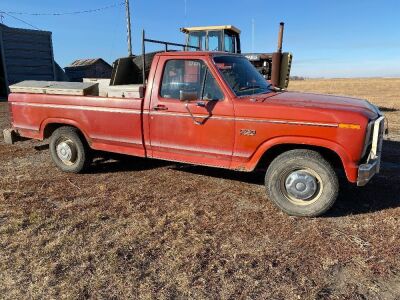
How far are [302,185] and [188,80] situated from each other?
2.01 meters

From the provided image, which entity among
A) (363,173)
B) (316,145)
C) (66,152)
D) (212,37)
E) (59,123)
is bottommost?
(66,152)

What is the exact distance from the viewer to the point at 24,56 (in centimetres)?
2127

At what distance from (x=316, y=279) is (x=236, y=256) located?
2.46 feet

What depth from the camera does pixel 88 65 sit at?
27.5 m

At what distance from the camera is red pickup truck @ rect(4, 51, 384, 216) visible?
176 inches

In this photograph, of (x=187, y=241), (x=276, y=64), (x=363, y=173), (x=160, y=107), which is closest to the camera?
(x=187, y=241)

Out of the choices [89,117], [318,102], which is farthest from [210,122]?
[89,117]

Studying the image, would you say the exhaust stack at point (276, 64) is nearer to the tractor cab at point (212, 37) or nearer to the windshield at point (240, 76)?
the tractor cab at point (212, 37)

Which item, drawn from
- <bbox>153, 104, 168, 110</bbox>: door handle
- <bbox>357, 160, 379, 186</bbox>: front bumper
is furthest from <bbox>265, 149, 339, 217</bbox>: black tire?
<bbox>153, 104, 168, 110</bbox>: door handle

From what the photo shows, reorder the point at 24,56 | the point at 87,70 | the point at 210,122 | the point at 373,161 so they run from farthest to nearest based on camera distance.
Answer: the point at 87,70, the point at 24,56, the point at 210,122, the point at 373,161

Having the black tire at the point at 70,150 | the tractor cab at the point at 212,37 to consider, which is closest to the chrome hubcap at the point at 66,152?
the black tire at the point at 70,150

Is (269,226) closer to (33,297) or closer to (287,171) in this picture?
(287,171)

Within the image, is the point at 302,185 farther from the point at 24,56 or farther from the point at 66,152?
the point at 24,56

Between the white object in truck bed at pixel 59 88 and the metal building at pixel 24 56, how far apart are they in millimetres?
15719
